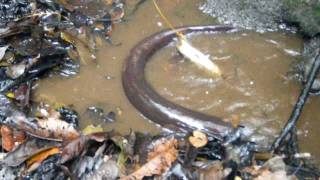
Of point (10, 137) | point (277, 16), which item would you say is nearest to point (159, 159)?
point (10, 137)

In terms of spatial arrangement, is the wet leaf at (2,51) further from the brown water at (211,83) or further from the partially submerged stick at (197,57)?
the partially submerged stick at (197,57)

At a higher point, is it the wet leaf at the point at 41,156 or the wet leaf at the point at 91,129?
the wet leaf at the point at 91,129

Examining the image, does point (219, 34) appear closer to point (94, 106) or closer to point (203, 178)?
point (94, 106)

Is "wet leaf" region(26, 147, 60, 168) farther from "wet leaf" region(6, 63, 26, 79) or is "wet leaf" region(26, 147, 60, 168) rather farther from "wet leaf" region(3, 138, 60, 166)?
"wet leaf" region(6, 63, 26, 79)

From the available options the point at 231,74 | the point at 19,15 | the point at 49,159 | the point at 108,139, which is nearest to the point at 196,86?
the point at 231,74

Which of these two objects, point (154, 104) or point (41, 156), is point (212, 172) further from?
point (41, 156)

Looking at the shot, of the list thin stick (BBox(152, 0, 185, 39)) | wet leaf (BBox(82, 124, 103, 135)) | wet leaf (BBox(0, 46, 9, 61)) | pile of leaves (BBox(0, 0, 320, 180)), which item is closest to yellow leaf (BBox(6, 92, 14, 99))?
pile of leaves (BBox(0, 0, 320, 180))

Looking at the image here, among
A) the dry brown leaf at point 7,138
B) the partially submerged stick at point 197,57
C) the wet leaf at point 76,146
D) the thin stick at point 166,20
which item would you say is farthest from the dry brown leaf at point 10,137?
the thin stick at point 166,20
